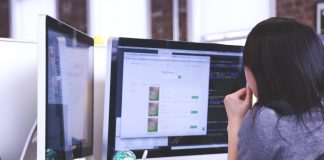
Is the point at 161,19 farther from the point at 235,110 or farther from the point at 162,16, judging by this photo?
the point at 235,110

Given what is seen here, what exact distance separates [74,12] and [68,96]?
5.51 m

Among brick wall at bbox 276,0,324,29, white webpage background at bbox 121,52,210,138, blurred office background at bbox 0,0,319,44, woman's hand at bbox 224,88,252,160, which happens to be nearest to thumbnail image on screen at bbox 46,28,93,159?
white webpage background at bbox 121,52,210,138

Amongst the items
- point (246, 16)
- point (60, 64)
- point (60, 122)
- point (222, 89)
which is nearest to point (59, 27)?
point (60, 64)

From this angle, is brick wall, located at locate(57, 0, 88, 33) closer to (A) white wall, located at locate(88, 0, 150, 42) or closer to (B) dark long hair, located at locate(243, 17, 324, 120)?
(A) white wall, located at locate(88, 0, 150, 42)

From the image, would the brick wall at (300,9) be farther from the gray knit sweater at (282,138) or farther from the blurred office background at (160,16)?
the gray knit sweater at (282,138)

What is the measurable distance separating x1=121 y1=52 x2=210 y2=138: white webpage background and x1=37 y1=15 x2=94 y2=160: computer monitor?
0.36 feet

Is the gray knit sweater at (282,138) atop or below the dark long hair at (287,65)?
below

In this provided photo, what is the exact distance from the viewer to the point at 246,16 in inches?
178

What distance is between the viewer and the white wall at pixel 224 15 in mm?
4395

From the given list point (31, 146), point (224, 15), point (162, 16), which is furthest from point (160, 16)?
point (31, 146)

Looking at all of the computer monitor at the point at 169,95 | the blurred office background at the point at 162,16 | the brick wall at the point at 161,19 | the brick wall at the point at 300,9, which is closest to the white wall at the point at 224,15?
the blurred office background at the point at 162,16

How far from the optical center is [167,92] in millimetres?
1195

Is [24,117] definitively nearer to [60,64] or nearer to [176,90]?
[60,64]

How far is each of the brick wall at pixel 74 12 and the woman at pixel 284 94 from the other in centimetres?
514
